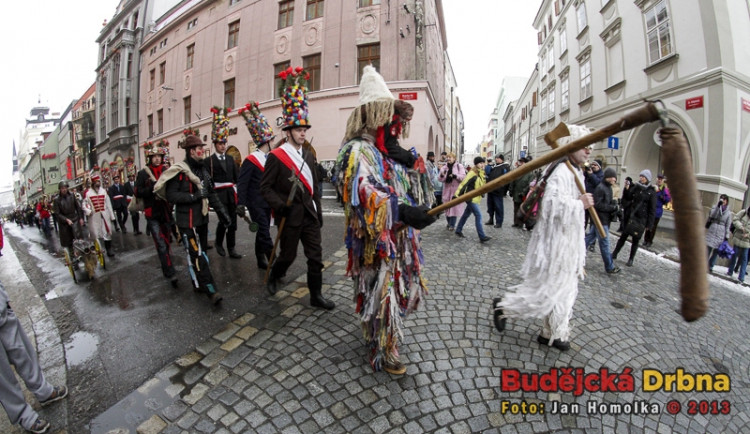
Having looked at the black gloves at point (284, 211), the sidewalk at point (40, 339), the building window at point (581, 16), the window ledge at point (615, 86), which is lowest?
the sidewalk at point (40, 339)

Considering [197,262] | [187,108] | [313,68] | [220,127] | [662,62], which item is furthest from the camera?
[187,108]

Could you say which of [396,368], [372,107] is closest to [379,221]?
[372,107]

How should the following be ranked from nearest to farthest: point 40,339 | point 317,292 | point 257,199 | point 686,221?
point 686,221
point 40,339
point 317,292
point 257,199

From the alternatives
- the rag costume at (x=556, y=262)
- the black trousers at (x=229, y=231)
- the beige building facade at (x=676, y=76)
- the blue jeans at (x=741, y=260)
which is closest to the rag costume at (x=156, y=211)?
the black trousers at (x=229, y=231)

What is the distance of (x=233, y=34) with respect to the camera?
64.4ft

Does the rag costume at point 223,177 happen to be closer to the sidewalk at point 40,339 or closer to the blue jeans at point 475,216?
the sidewalk at point 40,339

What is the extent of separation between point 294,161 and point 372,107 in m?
1.46

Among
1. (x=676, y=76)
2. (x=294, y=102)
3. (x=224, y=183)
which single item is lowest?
(x=224, y=183)

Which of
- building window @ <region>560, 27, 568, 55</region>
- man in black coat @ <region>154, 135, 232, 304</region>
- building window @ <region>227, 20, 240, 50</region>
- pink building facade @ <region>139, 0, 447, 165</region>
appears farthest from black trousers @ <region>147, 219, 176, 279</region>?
building window @ <region>560, 27, 568, 55</region>

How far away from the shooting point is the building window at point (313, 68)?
1642 cm

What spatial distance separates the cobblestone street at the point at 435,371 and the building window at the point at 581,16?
18007 mm

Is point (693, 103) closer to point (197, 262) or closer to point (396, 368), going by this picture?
point (396, 368)

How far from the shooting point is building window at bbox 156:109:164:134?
2592 cm

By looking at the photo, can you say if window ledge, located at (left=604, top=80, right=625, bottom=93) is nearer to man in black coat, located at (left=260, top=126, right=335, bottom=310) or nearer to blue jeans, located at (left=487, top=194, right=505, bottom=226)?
blue jeans, located at (left=487, top=194, right=505, bottom=226)
